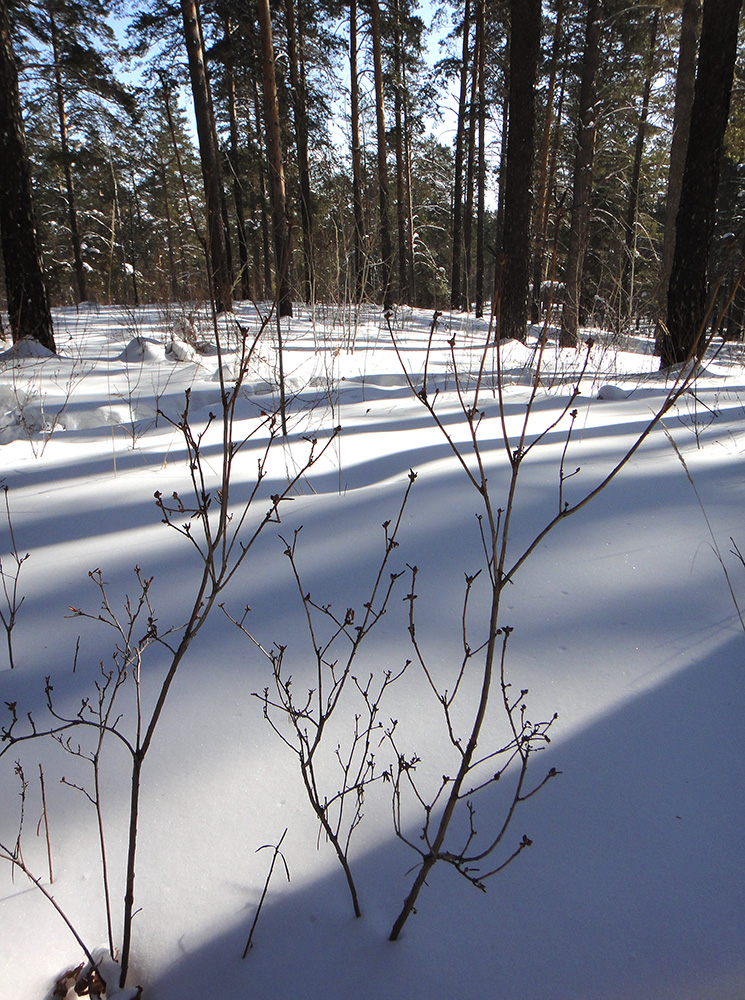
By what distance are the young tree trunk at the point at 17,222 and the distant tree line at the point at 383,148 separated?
2 cm

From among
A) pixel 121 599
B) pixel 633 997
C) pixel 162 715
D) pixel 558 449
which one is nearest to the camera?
pixel 633 997

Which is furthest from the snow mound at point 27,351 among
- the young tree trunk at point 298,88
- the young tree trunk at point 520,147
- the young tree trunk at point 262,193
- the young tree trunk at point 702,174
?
the young tree trunk at point 298,88

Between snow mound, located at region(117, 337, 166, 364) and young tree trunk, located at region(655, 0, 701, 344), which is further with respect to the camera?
young tree trunk, located at region(655, 0, 701, 344)

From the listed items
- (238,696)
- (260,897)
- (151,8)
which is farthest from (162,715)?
(151,8)

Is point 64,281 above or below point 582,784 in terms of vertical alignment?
above

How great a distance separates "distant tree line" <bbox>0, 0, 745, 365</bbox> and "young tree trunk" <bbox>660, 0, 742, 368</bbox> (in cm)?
1

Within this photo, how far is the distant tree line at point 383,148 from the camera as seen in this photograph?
4.29 m

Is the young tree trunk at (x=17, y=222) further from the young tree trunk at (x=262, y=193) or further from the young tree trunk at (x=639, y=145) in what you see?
the young tree trunk at (x=639, y=145)

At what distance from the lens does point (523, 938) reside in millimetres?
785

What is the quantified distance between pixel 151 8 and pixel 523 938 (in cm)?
1258

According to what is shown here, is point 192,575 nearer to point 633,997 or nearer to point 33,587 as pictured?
point 33,587

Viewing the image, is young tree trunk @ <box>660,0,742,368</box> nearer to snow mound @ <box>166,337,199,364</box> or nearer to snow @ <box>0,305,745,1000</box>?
snow @ <box>0,305,745,1000</box>

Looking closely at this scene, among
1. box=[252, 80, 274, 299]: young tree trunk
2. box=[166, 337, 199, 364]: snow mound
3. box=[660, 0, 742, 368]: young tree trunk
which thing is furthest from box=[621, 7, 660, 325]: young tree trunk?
box=[252, 80, 274, 299]: young tree trunk

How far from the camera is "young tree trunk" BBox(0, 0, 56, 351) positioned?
4863mm
